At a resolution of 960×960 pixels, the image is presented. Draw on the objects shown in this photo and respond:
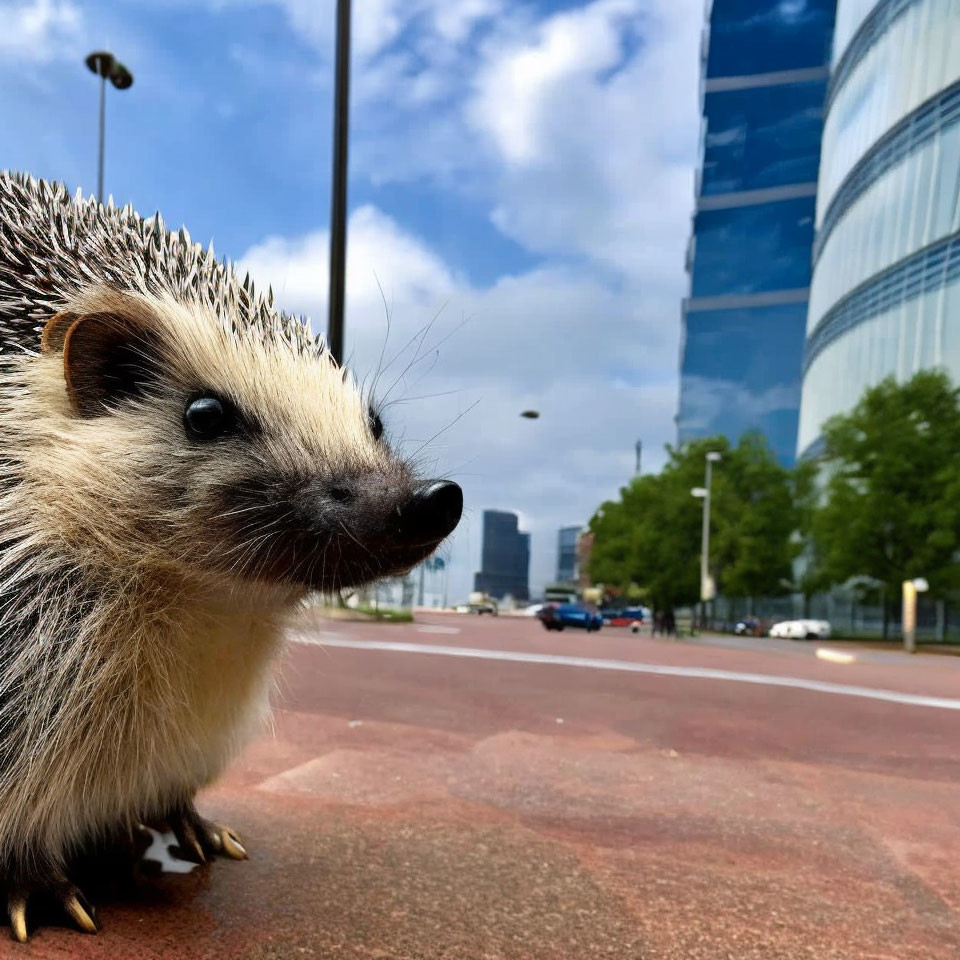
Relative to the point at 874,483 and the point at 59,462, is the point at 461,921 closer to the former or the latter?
the point at 59,462

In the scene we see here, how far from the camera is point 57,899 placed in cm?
188

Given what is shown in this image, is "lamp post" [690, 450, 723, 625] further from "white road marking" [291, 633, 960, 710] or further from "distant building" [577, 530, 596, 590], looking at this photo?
"distant building" [577, 530, 596, 590]

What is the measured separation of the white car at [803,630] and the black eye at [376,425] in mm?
27025

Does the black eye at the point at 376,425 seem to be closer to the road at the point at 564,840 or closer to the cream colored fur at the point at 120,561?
the cream colored fur at the point at 120,561

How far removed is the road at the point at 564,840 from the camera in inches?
79.2

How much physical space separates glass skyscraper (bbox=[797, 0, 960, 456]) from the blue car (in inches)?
552

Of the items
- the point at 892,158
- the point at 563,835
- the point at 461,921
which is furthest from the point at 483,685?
the point at 892,158

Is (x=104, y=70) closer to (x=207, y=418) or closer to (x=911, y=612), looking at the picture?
(x=207, y=418)

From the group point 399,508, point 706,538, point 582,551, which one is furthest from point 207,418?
point 582,551

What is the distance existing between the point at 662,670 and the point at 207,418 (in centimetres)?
893

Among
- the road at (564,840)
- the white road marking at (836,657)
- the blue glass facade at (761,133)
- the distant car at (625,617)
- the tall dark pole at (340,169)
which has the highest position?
the blue glass facade at (761,133)

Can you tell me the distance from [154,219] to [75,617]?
1.31 metres

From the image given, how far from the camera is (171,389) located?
1.89m

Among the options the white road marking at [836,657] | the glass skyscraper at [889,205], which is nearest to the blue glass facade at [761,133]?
the glass skyscraper at [889,205]
